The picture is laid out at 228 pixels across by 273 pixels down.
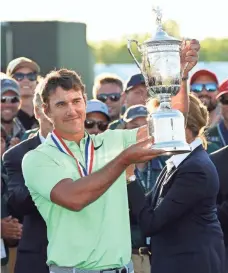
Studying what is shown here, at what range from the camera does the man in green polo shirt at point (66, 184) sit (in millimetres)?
5098

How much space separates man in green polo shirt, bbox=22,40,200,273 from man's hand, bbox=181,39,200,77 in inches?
24.4

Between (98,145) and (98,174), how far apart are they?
0.52 m

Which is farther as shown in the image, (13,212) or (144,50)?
(13,212)

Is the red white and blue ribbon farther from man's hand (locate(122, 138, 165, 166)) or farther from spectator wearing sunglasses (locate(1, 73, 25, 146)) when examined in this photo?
spectator wearing sunglasses (locate(1, 73, 25, 146))

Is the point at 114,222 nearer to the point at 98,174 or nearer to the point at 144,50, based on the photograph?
the point at 98,174

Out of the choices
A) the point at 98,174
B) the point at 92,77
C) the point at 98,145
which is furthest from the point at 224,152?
the point at 92,77

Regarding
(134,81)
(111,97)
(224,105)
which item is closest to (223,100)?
(224,105)

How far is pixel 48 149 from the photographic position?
5211 millimetres

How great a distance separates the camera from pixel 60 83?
520 cm

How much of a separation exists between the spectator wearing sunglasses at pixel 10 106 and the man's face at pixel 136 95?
1.15 metres

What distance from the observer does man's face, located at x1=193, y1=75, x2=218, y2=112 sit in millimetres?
9109

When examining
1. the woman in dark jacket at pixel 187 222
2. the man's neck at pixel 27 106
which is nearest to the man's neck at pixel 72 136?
the woman in dark jacket at pixel 187 222

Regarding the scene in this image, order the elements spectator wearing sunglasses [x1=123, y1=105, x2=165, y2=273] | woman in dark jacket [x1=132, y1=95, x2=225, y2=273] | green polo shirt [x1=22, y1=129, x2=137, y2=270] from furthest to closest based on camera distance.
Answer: spectator wearing sunglasses [x1=123, y1=105, x2=165, y2=273], woman in dark jacket [x1=132, y1=95, x2=225, y2=273], green polo shirt [x1=22, y1=129, x2=137, y2=270]

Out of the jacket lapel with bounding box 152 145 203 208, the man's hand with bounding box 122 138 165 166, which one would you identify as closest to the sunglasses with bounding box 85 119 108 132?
the jacket lapel with bounding box 152 145 203 208
